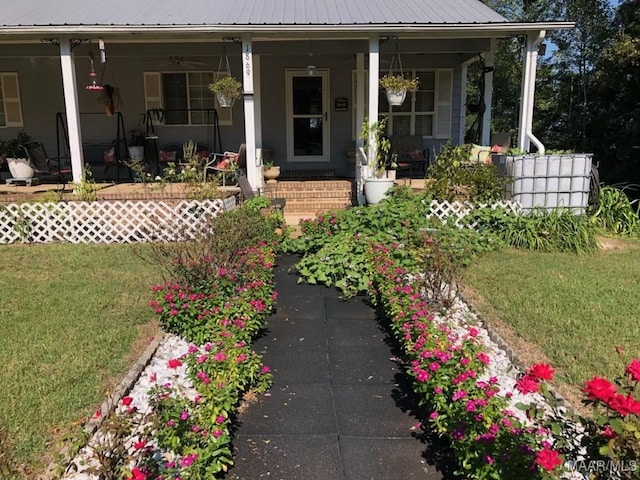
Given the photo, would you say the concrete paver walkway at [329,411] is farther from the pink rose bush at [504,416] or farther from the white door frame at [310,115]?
the white door frame at [310,115]

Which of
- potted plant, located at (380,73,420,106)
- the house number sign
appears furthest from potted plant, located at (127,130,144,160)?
potted plant, located at (380,73,420,106)

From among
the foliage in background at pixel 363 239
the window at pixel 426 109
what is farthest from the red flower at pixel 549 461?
the window at pixel 426 109

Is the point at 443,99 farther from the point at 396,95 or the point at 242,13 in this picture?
the point at 242,13

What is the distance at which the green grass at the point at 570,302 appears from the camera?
402 centimetres

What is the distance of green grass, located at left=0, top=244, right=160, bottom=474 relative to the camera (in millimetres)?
3199

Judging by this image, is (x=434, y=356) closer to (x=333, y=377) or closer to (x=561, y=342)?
(x=333, y=377)

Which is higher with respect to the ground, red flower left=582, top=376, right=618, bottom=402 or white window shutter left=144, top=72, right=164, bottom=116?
white window shutter left=144, top=72, right=164, bottom=116

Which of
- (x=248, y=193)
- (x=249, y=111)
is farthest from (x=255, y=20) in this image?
(x=248, y=193)

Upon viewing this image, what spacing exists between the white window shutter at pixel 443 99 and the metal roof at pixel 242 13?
1506mm

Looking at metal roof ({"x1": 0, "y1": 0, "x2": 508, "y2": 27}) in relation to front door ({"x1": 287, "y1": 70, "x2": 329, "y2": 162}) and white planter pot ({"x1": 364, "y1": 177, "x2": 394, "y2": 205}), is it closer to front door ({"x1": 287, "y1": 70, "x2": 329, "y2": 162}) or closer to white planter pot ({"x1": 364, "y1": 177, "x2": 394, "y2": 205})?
front door ({"x1": 287, "y1": 70, "x2": 329, "y2": 162})

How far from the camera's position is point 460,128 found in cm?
1154

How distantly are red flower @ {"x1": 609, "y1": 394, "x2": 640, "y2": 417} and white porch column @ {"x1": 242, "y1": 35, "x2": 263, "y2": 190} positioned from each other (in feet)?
24.2

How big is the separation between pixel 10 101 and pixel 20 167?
3022 mm

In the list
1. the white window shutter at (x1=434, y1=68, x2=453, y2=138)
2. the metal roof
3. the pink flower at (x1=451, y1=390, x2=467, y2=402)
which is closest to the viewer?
the pink flower at (x1=451, y1=390, x2=467, y2=402)
